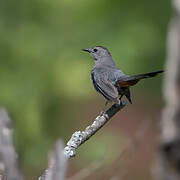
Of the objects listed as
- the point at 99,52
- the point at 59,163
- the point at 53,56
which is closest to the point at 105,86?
the point at 99,52

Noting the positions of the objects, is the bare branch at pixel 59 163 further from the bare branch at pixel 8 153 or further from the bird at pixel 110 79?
the bird at pixel 110 79

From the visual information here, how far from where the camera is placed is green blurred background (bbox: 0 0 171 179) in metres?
8.63

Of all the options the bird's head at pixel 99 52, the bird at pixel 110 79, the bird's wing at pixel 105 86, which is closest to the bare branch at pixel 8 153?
the bird at pixel 110 79

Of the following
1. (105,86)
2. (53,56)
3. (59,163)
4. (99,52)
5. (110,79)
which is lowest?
(59,163)

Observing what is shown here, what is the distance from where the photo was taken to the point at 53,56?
8.73 meters

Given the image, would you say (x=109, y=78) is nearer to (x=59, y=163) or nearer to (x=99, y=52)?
(x=99, y=52)

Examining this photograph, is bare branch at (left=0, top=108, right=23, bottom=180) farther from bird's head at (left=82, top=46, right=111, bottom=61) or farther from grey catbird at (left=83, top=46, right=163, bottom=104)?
bird's head at (left=82, top=46, right=111, bottom=61)

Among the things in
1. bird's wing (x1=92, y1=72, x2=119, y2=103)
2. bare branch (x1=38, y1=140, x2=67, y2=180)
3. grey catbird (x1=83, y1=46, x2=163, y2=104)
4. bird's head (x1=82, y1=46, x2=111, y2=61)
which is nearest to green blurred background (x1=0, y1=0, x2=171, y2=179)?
bird's head (x1=82, y1=46, x2=111, y2=61)

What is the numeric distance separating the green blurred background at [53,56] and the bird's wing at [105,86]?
2108 millimetres

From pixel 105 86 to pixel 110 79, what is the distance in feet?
0.97

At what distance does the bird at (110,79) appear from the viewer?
5246mm

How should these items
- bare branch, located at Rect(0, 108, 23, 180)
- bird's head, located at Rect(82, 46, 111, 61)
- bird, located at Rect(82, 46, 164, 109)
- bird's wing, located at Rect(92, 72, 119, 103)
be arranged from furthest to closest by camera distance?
bird's head, located at Rect(82, 46, 111, 61)
bird's wing, located at Rect(92, 72, 119, 103)
bird, located at Rect(82, 46, 164, 109)
bare branch, located at Rect(0, 108, 23, 180)

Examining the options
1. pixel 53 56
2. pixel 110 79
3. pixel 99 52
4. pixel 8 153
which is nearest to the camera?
pixel 8 153

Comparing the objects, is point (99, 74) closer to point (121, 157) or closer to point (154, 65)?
point (121, 157)
